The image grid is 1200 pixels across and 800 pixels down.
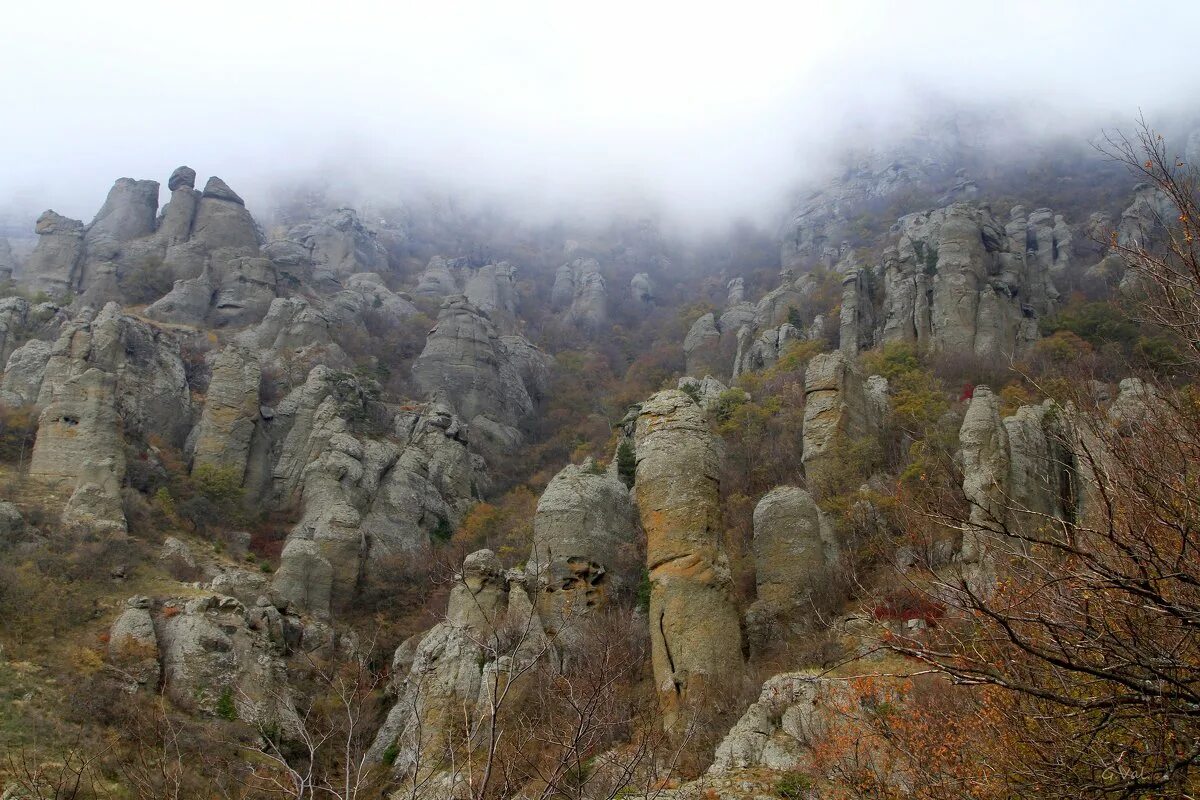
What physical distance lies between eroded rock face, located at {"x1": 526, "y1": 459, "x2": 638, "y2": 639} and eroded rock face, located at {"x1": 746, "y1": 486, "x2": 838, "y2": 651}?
15.2ft

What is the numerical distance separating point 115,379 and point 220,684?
1687 centimetres

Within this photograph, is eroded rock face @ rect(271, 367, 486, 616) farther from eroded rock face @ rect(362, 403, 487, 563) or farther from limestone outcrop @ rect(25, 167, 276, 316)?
limestone outcrop @ rect(25, 167, 276, 316)

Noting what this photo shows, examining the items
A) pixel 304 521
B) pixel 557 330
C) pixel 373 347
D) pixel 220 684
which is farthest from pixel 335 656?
pixel 557 330

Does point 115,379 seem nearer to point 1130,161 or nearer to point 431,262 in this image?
point 1130,161

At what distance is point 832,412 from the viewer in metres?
30.3

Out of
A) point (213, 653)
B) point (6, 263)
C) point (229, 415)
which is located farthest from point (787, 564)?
point (6, 263)

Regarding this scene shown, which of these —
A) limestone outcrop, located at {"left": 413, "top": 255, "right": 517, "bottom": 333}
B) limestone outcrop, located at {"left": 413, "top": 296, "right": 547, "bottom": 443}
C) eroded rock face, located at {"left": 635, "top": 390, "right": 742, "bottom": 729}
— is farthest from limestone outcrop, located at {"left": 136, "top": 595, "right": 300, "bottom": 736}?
limestone outcrop, located at {"left": 413, "top": 255, "right": 517, "bottom": 333}

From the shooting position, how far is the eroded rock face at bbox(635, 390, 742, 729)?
1797 centimetres

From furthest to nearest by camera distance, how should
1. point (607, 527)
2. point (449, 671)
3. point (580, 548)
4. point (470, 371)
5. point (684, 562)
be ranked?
point (470, 371) → point (607, 527) → point (580, 548) → point (449, 671) → point (684, 562)

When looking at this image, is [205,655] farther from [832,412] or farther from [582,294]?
[582,294]

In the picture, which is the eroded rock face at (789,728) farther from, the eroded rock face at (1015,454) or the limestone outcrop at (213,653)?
the limestone outcrop at (213,653)

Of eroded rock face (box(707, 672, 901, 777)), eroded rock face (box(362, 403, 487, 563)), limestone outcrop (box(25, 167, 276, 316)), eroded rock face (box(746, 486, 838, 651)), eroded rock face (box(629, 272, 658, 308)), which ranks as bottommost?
eroded rock face (box(629, 272, 658, 308))

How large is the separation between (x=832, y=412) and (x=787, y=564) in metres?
10.2

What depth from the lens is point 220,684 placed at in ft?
72.5
